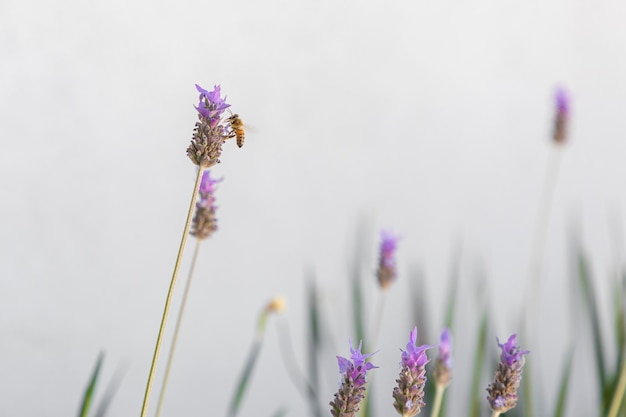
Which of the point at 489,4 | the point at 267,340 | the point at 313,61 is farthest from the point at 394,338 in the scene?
the point at 489,4

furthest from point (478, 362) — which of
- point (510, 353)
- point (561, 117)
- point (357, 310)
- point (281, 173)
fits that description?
point (281, 173)

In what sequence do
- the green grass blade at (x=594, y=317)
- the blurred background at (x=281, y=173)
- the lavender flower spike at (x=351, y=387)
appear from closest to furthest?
the lavender flower spike at (x=351, y=387) → the green grass blade at (x=594, y=317) → the blurred background at (x=281, y=173)

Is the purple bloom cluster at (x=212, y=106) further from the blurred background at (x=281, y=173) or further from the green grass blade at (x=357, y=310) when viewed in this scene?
the blurred background at (x=281, y=173)

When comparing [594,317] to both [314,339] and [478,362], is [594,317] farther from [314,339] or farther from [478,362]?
[314,339]

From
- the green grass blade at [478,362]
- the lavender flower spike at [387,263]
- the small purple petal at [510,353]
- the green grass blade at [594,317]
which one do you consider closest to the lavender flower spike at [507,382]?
the small purple petal at [510,353]

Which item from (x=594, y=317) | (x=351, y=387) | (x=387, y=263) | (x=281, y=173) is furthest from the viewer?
(x=281, y=173)

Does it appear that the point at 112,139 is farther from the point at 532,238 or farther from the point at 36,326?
the point at 532,238
